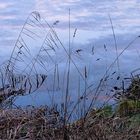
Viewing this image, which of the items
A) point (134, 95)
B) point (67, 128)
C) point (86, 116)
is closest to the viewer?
point (67, 128)

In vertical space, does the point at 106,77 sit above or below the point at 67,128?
above

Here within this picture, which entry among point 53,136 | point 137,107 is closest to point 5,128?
point 53,136

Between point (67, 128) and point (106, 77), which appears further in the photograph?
point (106, 77)

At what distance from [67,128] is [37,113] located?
55 centimetres

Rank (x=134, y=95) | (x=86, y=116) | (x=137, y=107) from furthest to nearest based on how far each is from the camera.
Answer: (x=134, y=95) → (x=137, y=107) → (x=86, y=116)

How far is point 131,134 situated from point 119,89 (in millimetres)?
920

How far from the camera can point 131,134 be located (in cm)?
409

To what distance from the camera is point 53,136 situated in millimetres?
4020

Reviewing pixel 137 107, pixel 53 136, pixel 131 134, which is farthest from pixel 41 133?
pixel 137 107

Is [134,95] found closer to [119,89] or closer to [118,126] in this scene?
[119,89]

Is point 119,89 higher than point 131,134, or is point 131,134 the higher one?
point 119,89

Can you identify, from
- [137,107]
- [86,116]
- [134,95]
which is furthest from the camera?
[134,95]

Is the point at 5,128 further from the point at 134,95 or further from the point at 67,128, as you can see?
the point at 134,95

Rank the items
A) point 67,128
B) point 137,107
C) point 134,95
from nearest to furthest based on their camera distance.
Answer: point 67,128 → point 137,107 → point 134,95
